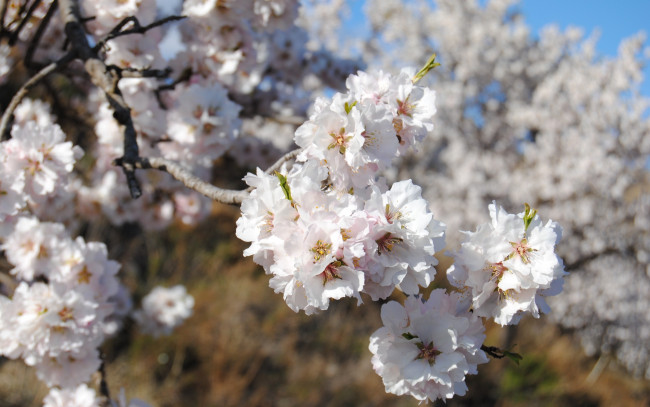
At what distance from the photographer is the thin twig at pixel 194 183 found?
0.98 m

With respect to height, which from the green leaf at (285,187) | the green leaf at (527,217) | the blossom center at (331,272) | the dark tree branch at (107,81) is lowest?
the dark tree branch at (107,81)

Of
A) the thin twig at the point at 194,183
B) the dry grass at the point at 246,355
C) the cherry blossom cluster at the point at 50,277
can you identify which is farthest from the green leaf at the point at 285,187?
the dry grass at the point at 246,355

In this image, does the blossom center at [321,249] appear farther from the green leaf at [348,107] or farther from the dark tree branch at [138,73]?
the dark tree branch at [138,73]

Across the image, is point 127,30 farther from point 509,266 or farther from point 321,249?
point 509,266

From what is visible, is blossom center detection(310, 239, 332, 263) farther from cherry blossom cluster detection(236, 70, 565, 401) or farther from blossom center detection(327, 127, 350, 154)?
blossom center detection(327, 127, 350, 154)

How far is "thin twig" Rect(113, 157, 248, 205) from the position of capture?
98cm

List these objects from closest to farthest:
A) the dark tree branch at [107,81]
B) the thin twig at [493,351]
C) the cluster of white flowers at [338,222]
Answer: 1. the cluster of white flowers at [338,222]
2. the thin twig at [493,351]
3. the dark tree branch at [107,81]

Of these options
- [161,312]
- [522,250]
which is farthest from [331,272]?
[161,312]

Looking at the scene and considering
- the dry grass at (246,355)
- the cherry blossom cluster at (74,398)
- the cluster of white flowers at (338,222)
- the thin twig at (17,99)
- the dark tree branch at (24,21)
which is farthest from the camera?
the dry grass at (246,355)

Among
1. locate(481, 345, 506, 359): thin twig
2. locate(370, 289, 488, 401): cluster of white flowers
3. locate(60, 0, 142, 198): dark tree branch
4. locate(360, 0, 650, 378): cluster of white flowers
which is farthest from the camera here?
locate(360, 0, 650, 378): cluster of white flowers

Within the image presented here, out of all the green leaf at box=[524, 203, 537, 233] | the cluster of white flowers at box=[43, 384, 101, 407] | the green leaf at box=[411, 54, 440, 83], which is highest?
the green leaf at box=[411, 54, 440, 83]

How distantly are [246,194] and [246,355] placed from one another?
4728 millimetres

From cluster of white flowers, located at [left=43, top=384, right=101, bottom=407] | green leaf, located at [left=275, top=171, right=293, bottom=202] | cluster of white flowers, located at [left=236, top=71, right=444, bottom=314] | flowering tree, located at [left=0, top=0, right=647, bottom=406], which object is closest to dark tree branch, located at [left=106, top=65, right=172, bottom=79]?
flowering tree, located at [left=0, top=0, right=647, bottom=406]

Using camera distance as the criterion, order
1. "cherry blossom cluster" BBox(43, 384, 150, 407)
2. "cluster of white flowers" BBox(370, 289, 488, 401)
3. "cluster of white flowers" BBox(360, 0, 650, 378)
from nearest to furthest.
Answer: "cluster of white flowers" BBox(370, 289, 488, 401) < "cherry blossom cluster" BBox(43, 384, 150, 407) < "cluster of white flowers" BBox(360, 0, 650, 378)
